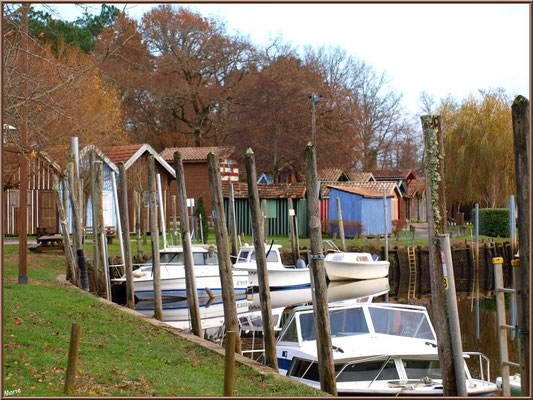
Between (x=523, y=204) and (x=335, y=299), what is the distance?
23.9 m

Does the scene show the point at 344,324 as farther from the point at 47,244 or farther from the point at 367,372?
the point at 47,244

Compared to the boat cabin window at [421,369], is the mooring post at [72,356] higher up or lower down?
higher up

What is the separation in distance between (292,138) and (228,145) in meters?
6.82

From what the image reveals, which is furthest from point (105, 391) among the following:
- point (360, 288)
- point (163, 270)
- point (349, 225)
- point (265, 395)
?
point (349, 225)

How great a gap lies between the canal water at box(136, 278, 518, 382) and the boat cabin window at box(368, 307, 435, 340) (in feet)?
9.93

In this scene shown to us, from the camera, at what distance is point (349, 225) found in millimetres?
49000

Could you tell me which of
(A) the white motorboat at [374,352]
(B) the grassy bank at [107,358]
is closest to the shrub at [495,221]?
(B) the grassy bank at [107,358]

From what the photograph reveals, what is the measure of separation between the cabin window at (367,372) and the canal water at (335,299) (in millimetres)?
4883

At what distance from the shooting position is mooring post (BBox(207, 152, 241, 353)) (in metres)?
14.2

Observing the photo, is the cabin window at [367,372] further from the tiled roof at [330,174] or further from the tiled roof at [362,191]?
the tiled roof at [330,174]

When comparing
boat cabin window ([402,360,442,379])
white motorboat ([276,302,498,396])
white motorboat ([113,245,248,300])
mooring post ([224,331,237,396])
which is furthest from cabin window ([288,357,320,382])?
white motorboat ([113,245,248,300])

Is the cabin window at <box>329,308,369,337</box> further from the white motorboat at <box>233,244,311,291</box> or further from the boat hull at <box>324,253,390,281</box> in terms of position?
the boat hull at <box>324,253,390,281</box>

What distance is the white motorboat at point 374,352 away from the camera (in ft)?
42.7

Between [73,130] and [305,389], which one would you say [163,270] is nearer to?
[73,130]
